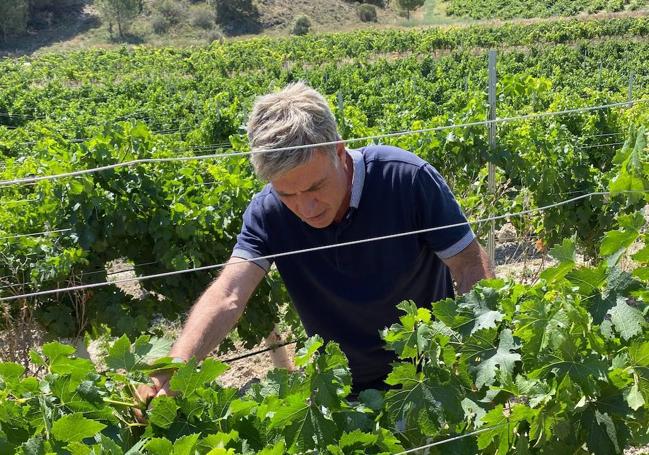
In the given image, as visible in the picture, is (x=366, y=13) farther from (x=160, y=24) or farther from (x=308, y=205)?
(x=308, y=205)

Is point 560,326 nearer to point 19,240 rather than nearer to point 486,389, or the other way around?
point 486,389

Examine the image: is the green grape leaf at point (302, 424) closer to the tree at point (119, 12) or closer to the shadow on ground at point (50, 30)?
the shadow on ground at point (50, 30)

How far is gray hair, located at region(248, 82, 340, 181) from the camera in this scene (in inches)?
81.4

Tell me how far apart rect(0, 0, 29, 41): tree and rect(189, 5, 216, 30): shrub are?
12879mm

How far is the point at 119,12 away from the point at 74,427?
58.6m

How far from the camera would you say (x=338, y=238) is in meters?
2.39

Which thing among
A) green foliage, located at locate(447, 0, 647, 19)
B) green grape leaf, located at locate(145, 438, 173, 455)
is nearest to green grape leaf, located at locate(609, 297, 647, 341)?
green grape leaf, located at locate(145, 438, 173, 455)

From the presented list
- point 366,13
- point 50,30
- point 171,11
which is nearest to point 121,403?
point 50,30

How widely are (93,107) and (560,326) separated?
20768mm

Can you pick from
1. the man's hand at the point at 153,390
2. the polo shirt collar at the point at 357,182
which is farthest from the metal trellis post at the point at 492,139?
the man's hand at the point at 153,390

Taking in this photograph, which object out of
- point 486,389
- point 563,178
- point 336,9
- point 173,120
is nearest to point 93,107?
point 173,120

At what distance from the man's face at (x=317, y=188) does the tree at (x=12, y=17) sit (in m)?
56.4

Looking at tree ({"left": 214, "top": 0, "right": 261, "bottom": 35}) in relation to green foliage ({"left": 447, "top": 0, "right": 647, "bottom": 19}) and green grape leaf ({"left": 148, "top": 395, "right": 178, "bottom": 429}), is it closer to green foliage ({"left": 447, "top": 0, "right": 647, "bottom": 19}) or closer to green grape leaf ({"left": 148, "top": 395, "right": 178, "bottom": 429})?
green foliage ({"left": 447, "top": 0, "right": 647, "bottom": 19})

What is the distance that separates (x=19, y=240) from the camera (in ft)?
13.6
